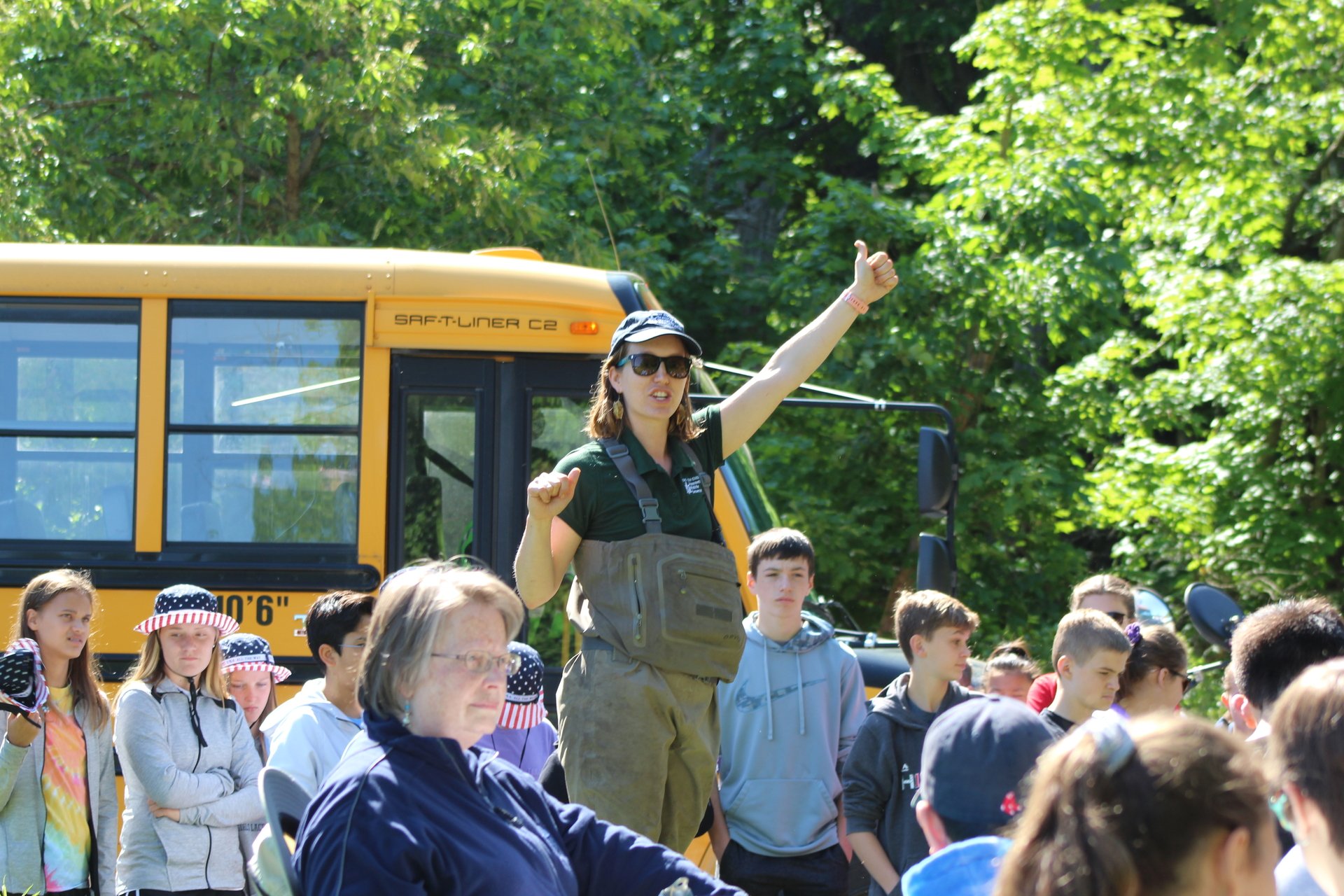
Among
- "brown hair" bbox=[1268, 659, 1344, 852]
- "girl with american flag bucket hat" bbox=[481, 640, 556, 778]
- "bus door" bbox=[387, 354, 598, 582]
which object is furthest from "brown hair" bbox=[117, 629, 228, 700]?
"brown hair" bbox=[1268, 659, 1344, 852]

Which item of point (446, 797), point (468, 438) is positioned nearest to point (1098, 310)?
point (468, 438)

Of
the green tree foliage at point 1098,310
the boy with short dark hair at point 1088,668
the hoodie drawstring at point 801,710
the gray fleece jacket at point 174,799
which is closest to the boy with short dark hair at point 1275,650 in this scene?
the boy with short dark hair at point 1088,668

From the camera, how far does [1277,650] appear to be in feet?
11.1

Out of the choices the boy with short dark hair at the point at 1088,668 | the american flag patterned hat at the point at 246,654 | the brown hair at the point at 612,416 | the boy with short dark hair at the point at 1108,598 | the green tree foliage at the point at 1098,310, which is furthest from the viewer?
the green tree foliage at the point at 1098,310

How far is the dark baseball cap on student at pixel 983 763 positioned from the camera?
1.94 m

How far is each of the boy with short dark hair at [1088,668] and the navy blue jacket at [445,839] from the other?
2136mm

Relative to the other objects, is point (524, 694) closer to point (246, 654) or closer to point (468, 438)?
point (246, 654)

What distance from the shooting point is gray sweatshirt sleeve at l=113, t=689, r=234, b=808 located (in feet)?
15.0

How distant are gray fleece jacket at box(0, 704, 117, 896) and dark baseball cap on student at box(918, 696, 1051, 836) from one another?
11.9ft

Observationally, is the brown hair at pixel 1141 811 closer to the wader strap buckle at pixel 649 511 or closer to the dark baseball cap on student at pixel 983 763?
the dark baseball cap on student at pixel 983 763

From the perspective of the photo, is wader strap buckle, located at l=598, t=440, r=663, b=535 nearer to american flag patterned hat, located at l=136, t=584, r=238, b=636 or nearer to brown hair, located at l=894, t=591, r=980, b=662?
brown hair, located at l=894, t=591, r=980, b=662

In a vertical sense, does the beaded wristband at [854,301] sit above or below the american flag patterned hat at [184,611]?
above

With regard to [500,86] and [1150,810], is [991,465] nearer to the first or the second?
[500,86]

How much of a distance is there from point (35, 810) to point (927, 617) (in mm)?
3045
